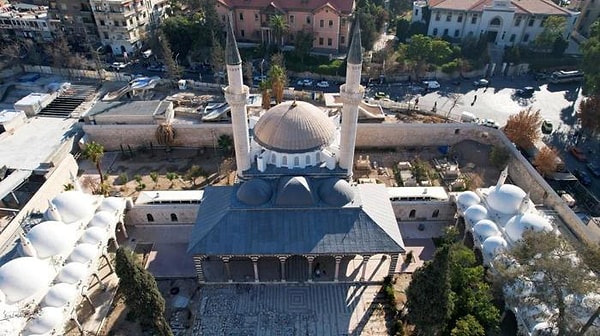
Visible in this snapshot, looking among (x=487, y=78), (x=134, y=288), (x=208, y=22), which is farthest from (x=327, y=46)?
(x=134, y=288)

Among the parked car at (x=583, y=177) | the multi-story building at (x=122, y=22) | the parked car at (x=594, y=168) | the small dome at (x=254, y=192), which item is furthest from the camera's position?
the multi-story building at (x=122, y=22)

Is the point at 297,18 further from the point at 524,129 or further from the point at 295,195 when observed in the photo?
the point at 295,195

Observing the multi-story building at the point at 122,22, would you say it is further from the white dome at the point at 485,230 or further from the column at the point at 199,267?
the white dome at the point at 485,230

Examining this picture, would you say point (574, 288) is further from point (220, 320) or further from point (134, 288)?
point (134, 288)

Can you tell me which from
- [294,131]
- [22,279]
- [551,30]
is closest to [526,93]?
[551,30]

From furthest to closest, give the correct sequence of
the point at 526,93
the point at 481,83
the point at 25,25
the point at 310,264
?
the point at 25,25 → the point at 481,83 → the point at 526,93 → the point at 310,264

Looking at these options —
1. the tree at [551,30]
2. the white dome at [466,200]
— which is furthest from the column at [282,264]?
the tree at [551,30]
